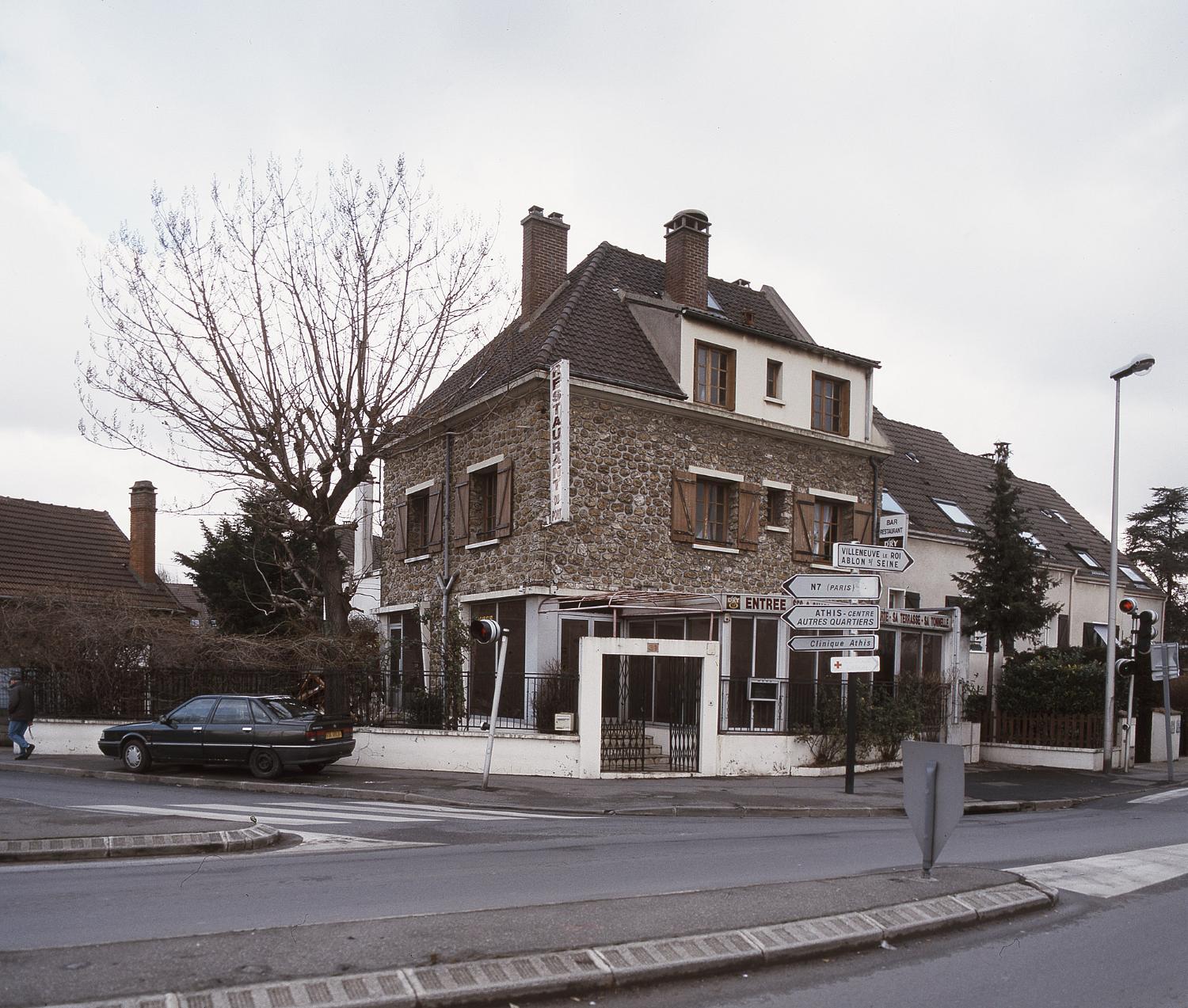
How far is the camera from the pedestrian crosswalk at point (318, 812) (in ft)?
43.2

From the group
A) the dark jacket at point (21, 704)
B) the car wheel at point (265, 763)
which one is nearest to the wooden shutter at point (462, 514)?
the car wheel at point (265, 763)

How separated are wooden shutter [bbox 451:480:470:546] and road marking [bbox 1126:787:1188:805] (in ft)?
47.1

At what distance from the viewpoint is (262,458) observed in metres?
22.6

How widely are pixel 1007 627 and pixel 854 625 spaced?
11539 millimetres

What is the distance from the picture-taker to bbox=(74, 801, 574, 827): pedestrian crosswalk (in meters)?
13.2

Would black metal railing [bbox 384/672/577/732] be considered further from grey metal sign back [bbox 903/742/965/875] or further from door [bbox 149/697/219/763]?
grey metal sign back [bbox 903/742/965/875]

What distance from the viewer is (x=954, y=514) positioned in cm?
3325

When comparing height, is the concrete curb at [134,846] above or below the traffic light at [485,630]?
below

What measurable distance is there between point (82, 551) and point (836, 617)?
88.5ft

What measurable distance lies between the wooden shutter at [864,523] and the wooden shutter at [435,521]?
10.4 m

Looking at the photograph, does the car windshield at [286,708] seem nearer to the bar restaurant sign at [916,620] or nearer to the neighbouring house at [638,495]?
the neighbouring house at [638,495]

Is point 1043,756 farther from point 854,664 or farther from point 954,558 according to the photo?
point 854,664

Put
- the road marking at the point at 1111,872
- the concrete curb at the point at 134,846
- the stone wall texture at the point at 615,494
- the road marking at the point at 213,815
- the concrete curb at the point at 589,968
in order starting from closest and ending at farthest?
1. the concrete curb at the point at 589,968
2. the road marking at the point at 1111,872
3. the concrete curb at the point at 134,846
4. the road marking at the point at 213,815
5. the stone wall texture at the point at 615,494

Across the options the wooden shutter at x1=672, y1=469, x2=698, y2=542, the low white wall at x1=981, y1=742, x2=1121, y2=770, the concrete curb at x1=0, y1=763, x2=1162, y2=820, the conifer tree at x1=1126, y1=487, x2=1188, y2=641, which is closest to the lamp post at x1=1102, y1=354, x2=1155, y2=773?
the low white wall at x1=981, y1=742, x2=1121, y2=770
